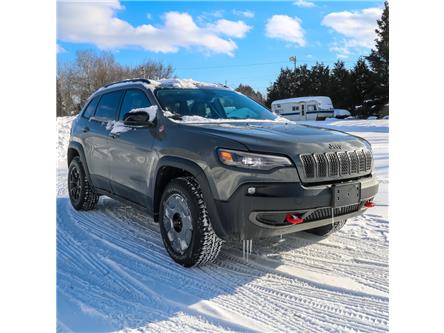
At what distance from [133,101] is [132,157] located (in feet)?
2.35

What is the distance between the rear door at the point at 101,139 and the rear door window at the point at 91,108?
12cm

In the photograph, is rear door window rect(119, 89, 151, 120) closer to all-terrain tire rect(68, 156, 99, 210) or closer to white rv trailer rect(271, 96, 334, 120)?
all-terrain tire rect(68, 156, 99, 210)

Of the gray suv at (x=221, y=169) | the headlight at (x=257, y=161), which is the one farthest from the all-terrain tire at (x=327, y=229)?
the headlight at (x=257, y=161)

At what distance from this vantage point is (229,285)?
10.4 ft

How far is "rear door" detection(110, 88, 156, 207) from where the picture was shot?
3949 mm

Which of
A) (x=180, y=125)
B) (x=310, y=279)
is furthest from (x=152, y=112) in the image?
(x=310, y=279)

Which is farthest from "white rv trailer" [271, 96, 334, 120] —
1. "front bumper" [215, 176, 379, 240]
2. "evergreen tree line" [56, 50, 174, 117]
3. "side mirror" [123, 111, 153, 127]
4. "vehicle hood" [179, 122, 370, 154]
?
"front bumper" [215, 176, 379, 240]

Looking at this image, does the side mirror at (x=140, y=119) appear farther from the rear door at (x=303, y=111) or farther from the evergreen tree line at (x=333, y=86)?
the rear door at (x=303, y=111)

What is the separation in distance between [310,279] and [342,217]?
0.61m

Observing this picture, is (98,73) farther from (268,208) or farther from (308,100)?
(308,100)

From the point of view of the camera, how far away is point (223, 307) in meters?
2.83

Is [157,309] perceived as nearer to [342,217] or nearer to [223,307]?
[223,307]
